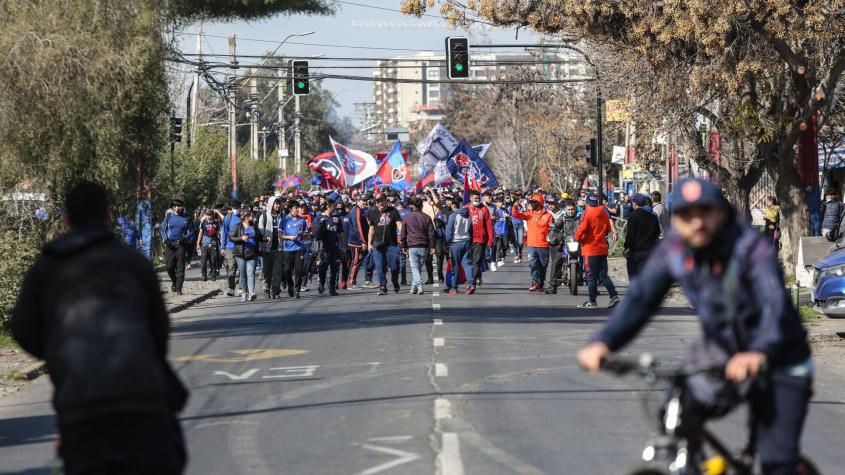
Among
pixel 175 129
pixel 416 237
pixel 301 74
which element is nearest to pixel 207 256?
pixel 175 129

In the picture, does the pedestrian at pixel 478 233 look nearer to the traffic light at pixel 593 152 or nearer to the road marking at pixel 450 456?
the road marking at pixel 450 456

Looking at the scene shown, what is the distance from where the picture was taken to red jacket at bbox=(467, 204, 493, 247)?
2661cm

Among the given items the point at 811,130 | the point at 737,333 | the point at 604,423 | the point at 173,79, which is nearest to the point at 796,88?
the point at 811,130

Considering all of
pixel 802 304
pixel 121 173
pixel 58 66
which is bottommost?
pixel 802 304

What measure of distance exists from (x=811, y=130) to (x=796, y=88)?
326 centimetres

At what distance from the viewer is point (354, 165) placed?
202 ft

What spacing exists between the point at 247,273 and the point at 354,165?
35.9 metres

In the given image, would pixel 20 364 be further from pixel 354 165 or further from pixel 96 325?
pixel 354 165

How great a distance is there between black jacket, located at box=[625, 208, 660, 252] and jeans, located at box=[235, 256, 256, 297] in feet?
25.1

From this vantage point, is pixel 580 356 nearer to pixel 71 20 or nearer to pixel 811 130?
pixel 71 20

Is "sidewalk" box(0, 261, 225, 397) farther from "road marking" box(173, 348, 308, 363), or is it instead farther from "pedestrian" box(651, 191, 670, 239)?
"pedestrian" box(651, 191, 670, 239)

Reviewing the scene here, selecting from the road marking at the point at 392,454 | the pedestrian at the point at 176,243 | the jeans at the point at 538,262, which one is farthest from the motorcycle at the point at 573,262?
the road marking at the point at 392,454

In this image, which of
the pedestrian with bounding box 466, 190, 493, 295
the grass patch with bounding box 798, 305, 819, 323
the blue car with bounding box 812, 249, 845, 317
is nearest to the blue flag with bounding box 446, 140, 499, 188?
the pedestrian with bounding box 466, 190, 493, 295

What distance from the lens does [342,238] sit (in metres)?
28.0
